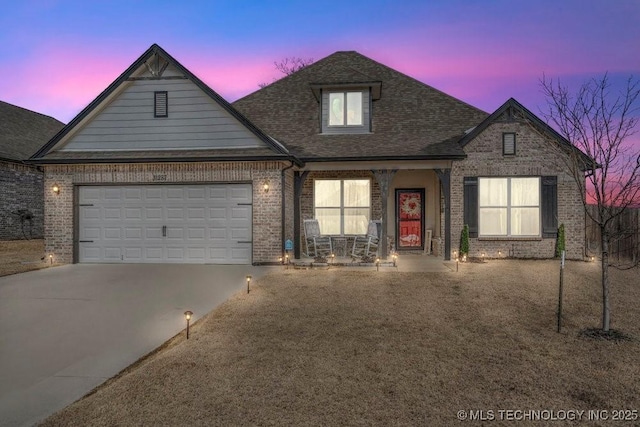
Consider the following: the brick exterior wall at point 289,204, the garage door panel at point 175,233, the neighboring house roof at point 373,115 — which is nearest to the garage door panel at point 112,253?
the garage door panel at point 175,233

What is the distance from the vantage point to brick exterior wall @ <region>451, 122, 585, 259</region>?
13102 mm

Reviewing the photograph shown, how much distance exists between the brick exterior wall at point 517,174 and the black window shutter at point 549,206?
17cm

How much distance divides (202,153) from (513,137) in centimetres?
989

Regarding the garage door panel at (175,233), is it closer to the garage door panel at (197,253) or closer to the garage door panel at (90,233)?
the garage door panel at (197,253)

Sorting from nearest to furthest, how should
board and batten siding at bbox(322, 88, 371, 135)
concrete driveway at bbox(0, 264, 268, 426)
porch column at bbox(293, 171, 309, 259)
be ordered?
concrete driveway at bbox(0, 264, 268, 426) < porch column at bbox(293, 171, 309, 259) < board and batten siding at bbox(322, 88, 371, 135)

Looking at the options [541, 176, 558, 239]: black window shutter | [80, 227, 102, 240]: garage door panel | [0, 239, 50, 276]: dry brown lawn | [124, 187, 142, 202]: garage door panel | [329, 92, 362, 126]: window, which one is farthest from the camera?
[329, 92, 362, 126]: window

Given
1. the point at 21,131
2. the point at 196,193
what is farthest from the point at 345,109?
the point at 21,131

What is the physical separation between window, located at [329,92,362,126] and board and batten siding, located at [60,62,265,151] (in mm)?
3818

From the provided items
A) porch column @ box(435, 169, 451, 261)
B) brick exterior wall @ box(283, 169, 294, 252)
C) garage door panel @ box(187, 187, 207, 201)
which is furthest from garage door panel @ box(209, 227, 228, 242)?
porch column @ box(435, 169, 451, 261)

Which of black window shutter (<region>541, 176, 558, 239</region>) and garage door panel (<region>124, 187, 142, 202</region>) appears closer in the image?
garage door panel (<region>124, 187, 142, 202</region>)

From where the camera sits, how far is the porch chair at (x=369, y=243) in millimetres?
12039

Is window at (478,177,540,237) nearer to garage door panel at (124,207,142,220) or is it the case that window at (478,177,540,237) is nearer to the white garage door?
the white garage door

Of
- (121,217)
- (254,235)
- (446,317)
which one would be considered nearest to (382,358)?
(446,317)

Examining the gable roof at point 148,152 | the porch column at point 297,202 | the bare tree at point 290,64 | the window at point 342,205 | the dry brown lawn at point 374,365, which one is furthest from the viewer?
the bare tree at point 290,64
